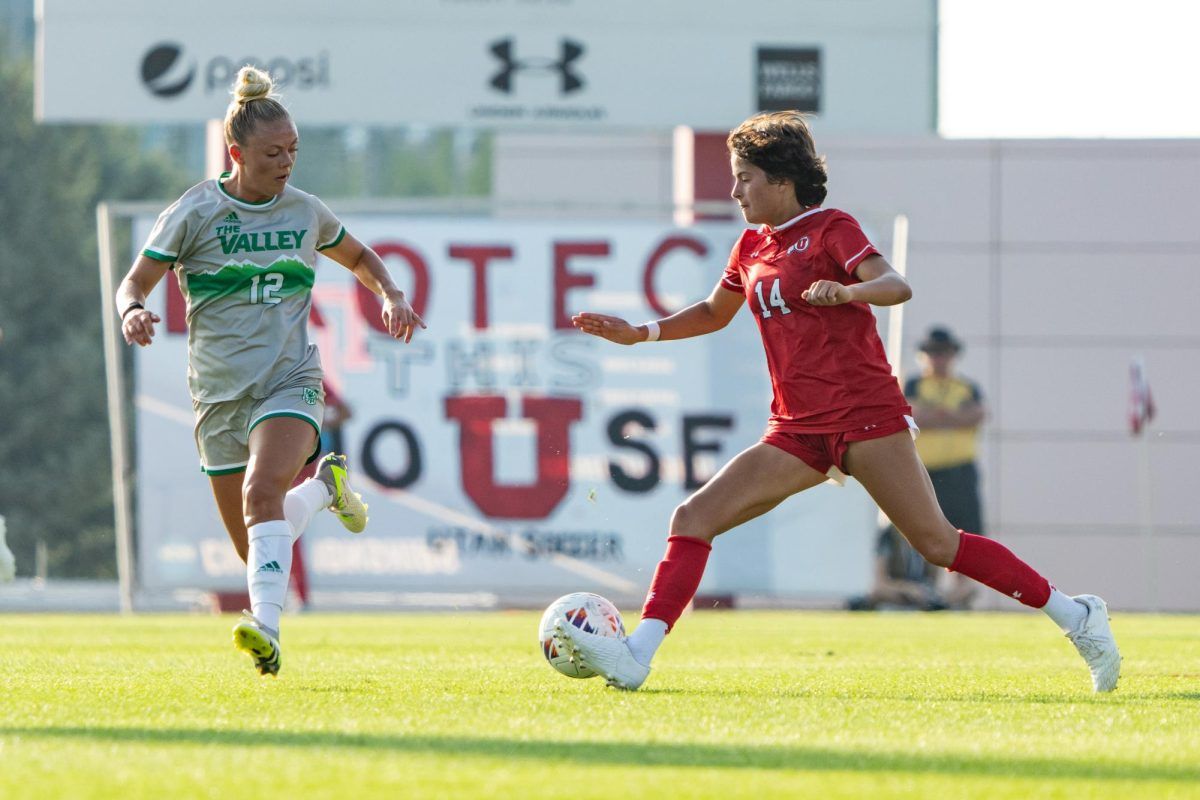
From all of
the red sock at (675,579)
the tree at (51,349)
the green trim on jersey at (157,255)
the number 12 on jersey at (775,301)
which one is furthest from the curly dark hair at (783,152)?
the tree at (51,349)

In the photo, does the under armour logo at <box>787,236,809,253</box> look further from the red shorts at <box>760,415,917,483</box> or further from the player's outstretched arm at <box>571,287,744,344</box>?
the red shorts at <box>760,415,917,483</box>

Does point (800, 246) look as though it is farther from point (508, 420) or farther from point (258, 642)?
point (508, 420)

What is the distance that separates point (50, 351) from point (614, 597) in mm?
23855

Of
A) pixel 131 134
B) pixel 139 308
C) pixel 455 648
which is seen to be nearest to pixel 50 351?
pixel 131 134

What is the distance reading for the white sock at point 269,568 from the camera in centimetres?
641

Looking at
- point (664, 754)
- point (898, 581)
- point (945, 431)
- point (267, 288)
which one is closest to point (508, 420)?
point (945, 431)

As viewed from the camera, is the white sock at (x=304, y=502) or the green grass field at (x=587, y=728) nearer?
the green grass field at (x=587, y=728)

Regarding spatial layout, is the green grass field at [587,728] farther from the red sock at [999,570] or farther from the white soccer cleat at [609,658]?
the red sock at [999,570]

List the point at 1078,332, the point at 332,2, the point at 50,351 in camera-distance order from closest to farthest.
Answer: the point at 332,2
the point at 1078,332
the point at 50,351

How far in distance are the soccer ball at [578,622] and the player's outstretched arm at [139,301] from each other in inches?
59.8

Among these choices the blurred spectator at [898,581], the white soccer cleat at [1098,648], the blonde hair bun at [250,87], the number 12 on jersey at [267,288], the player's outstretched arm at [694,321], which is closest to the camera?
the white soccer cleat at [1098,648]

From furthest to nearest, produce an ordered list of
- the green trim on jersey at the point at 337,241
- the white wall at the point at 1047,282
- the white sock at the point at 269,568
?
the white wall at the point at 1047,282
the green trim on jersey at the point at 337,241
the white sock at the point at 269,568

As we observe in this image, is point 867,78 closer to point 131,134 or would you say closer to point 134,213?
point 134,213

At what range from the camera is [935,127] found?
58.7 ft
